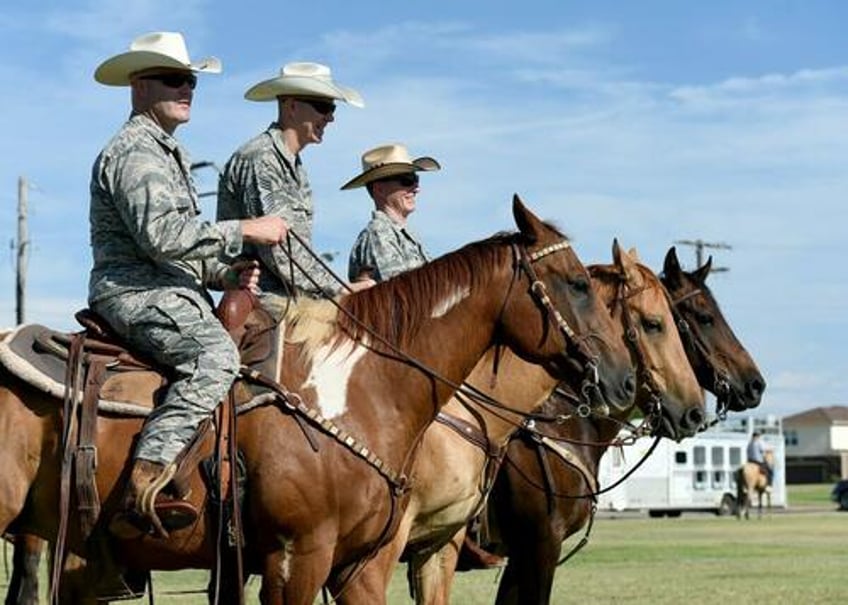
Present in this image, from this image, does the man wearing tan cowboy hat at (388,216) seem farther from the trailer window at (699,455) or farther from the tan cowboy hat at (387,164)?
the trailer window at (699,455)

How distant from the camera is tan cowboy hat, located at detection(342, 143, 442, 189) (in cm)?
1177

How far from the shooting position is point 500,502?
12.0 meters

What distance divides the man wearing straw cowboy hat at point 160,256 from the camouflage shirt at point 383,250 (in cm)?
296

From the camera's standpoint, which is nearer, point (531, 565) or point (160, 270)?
point (160, 270)

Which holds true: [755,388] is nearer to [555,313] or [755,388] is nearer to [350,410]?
[555,313]

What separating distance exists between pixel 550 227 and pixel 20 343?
293 cm

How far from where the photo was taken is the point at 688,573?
73.3 feet

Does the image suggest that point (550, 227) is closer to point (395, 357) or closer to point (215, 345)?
point (395, 357)

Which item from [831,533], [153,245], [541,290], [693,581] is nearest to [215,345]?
[153,245]

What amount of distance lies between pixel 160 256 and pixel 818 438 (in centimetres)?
13140

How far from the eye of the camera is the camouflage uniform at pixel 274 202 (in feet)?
30.4

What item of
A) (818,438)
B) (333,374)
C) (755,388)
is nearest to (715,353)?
(755,388)

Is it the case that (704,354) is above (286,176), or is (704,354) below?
below

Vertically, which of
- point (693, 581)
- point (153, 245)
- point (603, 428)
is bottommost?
point (693, 581)
